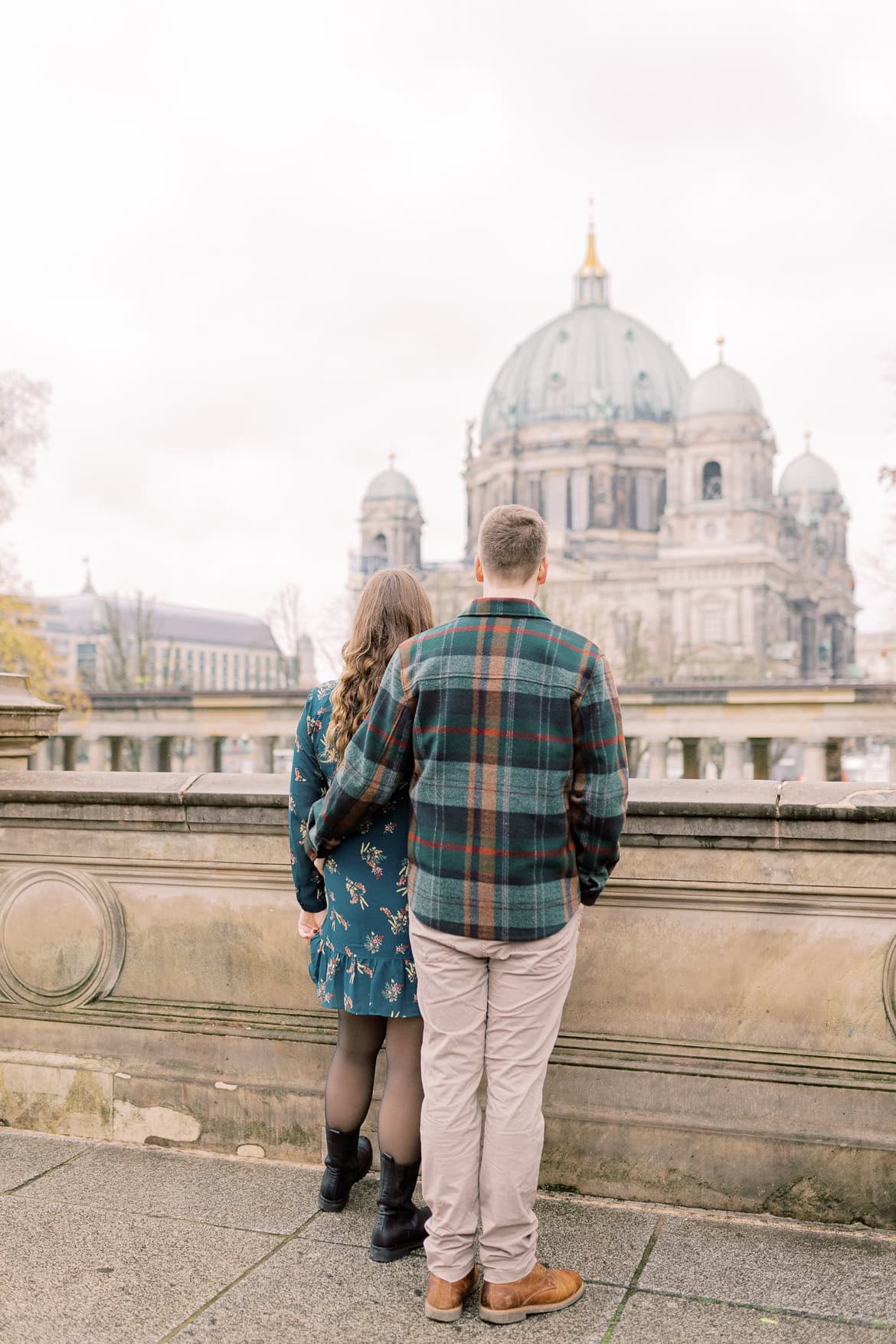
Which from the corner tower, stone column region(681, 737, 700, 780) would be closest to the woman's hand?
stone column region(681, 737, 700, 780)

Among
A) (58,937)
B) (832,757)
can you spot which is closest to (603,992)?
(58,937)

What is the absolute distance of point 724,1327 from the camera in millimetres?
2889

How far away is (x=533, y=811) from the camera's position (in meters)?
2.95

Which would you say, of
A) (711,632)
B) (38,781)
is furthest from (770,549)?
(38,781)

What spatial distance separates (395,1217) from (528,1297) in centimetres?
46

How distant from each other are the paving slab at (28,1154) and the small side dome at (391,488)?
319ft

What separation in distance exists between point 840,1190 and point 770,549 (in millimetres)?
81473

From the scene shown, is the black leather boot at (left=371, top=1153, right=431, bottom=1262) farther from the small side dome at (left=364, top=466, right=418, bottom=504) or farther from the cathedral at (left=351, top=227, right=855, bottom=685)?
the small side dome at (left=364, top=466, right=418, bottom=504)

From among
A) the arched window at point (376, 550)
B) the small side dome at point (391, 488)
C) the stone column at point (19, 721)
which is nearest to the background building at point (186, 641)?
the arched window at point (376, 550)

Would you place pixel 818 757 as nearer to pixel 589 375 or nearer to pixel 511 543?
pixel 511 543

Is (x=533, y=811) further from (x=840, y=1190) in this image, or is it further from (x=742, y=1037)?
(x=840, y=1190)

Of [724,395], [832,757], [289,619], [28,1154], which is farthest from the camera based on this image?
[724,395]

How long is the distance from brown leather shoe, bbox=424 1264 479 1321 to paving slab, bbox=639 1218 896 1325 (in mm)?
462

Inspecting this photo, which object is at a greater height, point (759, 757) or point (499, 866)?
point (759, 757)
